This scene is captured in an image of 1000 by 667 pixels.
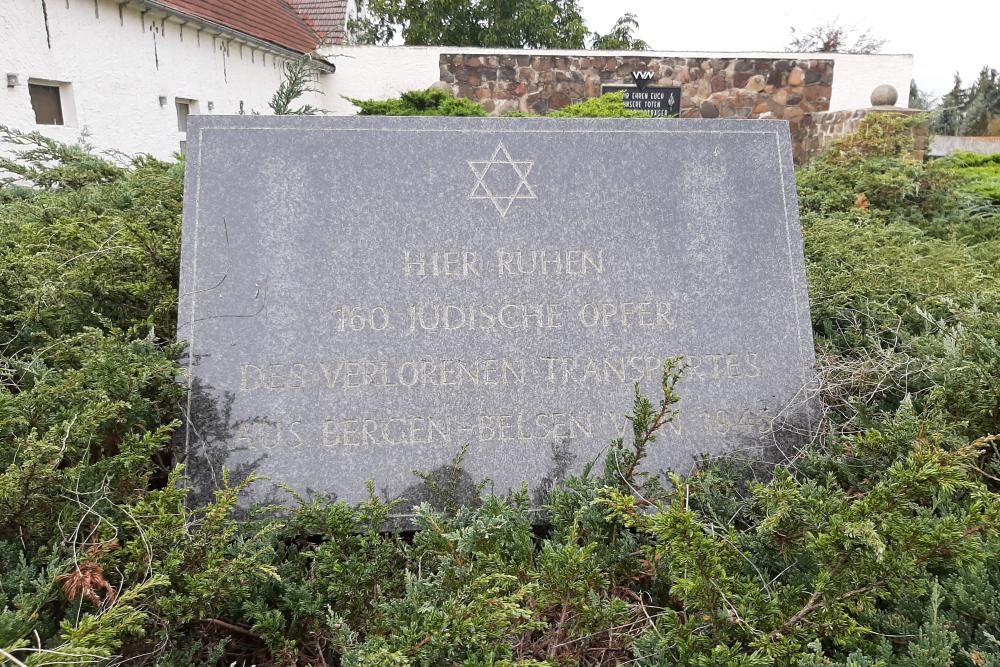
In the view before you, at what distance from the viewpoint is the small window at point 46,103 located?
27.2ft

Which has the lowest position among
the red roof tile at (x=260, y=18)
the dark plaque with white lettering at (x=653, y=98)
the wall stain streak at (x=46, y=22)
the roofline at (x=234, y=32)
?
the dark plaque with white lettering at (x=653, y=98)

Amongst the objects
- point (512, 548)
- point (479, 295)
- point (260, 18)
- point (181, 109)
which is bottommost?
point (512, 548)

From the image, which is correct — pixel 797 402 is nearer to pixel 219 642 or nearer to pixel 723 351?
pixel 723 351

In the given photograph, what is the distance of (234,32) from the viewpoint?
38.1 ft

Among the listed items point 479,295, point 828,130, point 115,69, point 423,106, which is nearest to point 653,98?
point 828,130

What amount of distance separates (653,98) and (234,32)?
27.1 ft

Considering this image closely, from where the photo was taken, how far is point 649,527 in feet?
5.15

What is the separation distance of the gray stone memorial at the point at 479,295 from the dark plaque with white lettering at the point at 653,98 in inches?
433

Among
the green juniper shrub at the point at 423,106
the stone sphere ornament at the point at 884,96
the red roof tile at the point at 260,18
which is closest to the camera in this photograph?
the green juniper shrub at the point at 423,106

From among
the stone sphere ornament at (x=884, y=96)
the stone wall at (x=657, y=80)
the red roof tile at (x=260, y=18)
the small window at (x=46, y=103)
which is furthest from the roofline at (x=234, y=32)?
the stone sphere ornament at (x=884, y=96)

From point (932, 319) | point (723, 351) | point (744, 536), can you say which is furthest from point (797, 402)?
point (932, 319)

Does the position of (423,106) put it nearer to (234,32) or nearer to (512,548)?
(234,32)

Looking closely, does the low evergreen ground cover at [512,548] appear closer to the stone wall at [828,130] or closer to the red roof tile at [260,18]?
the stone wall at [828,130]

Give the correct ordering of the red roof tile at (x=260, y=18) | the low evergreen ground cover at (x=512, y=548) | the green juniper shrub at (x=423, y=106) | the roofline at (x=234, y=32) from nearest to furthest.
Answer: the low evergreen ground cover at (x=512, y=548) → the green juniper shrub at (x=423, y=106) → the roofline at (x=234, y=32) → the red roof tile at (x=260, y=18)
